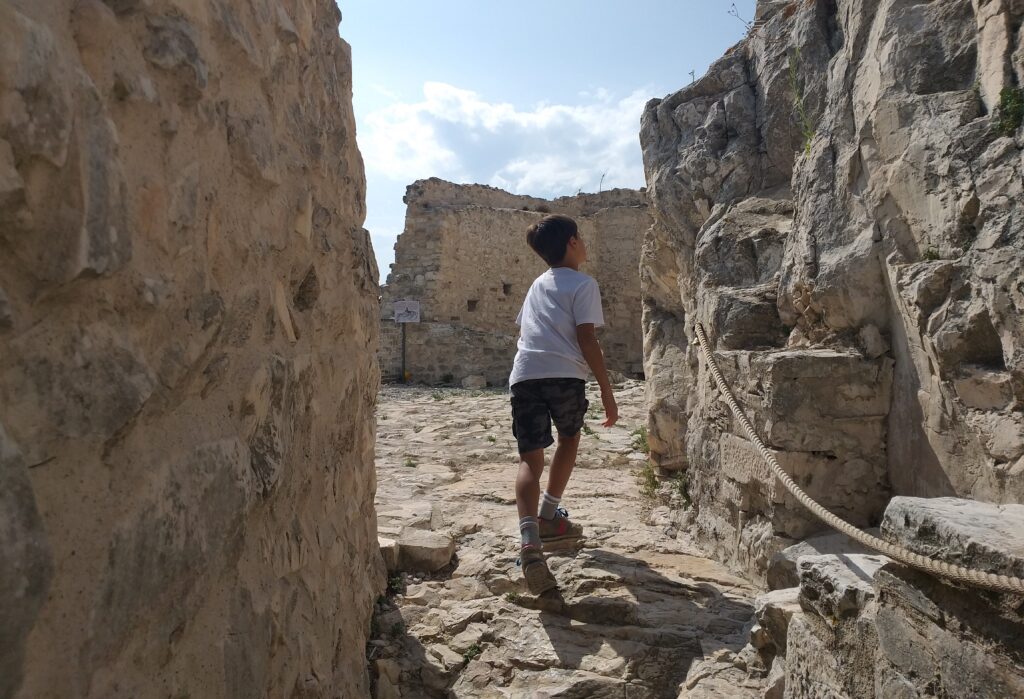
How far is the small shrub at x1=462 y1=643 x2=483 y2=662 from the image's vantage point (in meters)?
2.93

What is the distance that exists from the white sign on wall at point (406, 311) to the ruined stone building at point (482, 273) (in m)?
0.15

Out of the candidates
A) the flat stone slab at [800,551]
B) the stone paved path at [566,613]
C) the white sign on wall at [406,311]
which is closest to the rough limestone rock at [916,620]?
the stone paved path at [566,613]

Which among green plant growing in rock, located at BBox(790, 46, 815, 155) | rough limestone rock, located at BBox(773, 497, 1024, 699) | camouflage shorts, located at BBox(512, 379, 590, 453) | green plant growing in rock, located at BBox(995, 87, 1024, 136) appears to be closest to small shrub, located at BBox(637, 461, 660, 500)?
camouflage shorts, located at BBox(512, 379, 590, 453)

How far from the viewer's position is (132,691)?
4.12 ft

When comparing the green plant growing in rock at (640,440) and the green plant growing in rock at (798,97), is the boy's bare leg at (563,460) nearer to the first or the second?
the green plant growing in rock at (798,97)

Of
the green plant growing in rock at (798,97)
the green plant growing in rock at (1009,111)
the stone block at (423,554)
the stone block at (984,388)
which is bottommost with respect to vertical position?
the stone block at (423,554)

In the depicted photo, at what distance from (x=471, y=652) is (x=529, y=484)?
2.44 ft

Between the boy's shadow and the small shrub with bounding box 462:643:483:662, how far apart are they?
284mm

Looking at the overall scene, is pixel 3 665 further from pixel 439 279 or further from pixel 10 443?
pixel 439 279

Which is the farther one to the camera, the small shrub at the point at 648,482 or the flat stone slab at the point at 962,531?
the small shrub at the point at 648,482

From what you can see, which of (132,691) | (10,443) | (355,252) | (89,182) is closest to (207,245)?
(89,182)

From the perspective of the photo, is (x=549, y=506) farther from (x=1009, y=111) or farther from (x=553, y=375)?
(x=1009, y=111)

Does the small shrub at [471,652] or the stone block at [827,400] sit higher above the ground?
the stone block at [827,400]

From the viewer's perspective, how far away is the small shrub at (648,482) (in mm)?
5277
